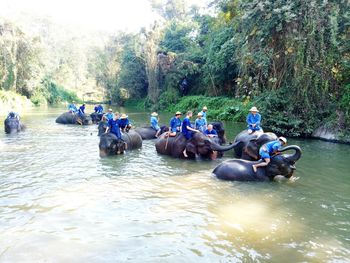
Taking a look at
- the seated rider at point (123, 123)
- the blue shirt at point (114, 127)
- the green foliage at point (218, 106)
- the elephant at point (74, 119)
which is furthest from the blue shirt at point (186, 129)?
the elephant at point (74, 119)

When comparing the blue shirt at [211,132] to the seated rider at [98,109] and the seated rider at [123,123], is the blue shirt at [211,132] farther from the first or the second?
the seated rider at [98,109]

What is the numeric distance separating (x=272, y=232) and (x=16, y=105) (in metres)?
42.3

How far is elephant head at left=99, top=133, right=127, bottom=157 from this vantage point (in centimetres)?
1464

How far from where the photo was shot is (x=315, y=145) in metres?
17.3

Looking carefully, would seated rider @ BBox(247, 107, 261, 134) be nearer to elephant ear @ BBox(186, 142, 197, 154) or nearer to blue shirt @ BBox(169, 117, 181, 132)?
elephant ear @ BBox(186, 142, 197, 154)

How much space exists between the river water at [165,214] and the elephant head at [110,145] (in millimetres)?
1172

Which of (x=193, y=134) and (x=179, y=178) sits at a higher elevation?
A: (x=193, y=134)

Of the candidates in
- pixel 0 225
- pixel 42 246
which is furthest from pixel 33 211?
pixel 42 246

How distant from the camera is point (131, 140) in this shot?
1633 cm

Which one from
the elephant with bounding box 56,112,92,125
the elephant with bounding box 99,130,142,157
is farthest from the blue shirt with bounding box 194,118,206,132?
the elephant with bounding box 56,112,92,125

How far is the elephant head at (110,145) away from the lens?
1464cm

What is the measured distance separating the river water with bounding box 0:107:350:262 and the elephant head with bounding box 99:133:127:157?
1172 mm

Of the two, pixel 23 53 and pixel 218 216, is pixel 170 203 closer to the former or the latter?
pixel 218 216

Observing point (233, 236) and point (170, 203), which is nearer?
point (233, 236)
